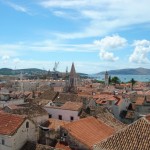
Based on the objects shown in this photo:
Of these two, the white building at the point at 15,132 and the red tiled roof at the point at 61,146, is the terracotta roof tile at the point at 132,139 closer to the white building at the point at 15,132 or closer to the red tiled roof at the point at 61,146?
the red tiled roof at the point at 61,146

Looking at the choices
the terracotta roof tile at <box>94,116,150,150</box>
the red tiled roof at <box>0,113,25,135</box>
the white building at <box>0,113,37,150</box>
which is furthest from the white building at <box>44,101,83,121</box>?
the terracotta roof tile at <box>94,116,150,150</box>

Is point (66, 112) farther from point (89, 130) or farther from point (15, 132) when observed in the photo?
point (15, 132)

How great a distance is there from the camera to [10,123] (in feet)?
121

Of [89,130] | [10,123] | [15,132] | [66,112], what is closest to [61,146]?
[89,130]

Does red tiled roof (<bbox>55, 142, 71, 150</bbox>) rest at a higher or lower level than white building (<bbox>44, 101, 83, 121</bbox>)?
lower

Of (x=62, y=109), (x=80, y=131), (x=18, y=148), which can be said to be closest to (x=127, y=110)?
(x=62, y=109)

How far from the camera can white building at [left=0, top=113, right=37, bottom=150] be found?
35.3m

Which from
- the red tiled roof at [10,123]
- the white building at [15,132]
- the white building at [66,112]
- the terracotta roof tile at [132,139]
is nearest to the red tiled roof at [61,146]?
the white building at [15,132]

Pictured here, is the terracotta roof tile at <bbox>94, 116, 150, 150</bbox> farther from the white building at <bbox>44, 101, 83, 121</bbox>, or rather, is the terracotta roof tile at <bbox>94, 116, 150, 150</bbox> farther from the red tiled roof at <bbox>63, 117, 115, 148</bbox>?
the white building at <bbox>44, 101, 83, 121</bbox>

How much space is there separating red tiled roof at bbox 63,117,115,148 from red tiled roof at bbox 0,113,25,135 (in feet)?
16.8

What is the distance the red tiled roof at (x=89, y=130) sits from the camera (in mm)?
36031

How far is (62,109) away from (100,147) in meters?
26.1

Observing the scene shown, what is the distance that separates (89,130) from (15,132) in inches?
341

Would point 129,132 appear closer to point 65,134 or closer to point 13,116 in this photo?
point 65,134
